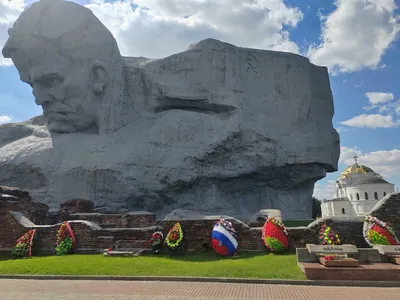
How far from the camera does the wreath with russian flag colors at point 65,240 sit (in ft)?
37.8

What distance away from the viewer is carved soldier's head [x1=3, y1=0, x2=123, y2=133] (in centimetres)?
2591

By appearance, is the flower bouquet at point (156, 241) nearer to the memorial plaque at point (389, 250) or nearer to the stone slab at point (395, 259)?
the memorial plaque at point (389, 250)

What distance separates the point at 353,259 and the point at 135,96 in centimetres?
2226

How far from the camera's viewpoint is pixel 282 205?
26.8 meters

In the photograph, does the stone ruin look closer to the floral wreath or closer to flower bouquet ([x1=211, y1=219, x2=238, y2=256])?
the floral wreath

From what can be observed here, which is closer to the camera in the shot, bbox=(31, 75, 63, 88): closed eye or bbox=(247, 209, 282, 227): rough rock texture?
bbox=(247, 209, 282, 227): rough rock texture

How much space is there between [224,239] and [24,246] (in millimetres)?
6692

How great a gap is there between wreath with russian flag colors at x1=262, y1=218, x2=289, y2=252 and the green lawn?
1.02ft

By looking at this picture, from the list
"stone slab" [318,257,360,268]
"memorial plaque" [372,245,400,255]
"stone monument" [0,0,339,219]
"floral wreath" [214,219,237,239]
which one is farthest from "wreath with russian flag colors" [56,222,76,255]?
"stone monument" [0,0,339,219]

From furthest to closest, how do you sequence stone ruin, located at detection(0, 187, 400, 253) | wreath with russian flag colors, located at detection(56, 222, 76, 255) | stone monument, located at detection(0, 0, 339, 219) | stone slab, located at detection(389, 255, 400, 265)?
1. stone monument, located at detection(0, 0, 339, 219)
2. wreath with russian flag colors, located at detection(56, 222, 76, 255)
3. stone ruin, located at detection(0, 187, 400, 253)
4. stone slab, located at detection(389, 255, 400, 265)

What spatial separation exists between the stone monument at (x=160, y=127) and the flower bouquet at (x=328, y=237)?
13.7 metres

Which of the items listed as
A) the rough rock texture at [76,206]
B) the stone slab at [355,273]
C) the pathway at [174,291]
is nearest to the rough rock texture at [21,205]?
the rough rock texture at [76,206]

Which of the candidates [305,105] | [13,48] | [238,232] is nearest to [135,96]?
[13,48]

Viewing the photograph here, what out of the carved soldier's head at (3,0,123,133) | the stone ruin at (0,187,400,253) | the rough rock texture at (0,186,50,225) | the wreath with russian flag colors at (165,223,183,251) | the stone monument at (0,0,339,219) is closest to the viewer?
the wreath with russian flag colors at (165,223,183,251)
